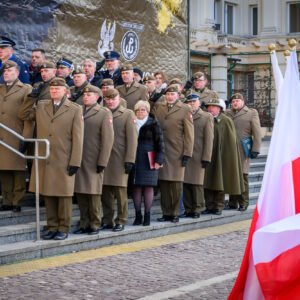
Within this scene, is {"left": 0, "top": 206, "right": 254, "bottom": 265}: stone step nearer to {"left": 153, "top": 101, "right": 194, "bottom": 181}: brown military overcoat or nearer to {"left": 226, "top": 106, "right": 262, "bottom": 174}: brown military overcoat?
{"left": 153, "top": 101, "right": 194, "bottom": 181}: brown military overcoat

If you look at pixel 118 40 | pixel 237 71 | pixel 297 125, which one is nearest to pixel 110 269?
pixel 297 125

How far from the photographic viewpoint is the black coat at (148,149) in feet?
34.9

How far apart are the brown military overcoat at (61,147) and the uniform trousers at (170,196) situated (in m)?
2.19

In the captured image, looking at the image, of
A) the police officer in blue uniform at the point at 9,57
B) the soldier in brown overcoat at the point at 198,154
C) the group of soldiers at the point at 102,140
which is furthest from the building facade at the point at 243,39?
the police officer in blue uniform at the point at 9,57

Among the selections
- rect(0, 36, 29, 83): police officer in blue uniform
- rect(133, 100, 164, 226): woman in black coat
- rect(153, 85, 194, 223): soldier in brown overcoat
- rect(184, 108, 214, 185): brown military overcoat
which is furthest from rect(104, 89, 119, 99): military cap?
rect(184, 108, 214, 185): brown military overcoat

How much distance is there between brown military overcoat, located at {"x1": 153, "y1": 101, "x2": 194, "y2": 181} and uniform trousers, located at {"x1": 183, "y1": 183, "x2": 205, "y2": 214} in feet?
1.78

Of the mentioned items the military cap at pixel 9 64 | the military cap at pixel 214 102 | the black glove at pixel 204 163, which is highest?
the military cap at pixel 9 64

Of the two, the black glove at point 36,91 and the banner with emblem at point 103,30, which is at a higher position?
the banner with emblem at point 103,30

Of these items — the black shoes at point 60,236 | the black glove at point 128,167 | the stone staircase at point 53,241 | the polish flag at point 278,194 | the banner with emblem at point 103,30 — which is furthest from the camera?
the banner with emblem at point 103,30

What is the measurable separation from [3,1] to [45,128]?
12.1 feet

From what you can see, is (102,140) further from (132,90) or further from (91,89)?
(132,90)

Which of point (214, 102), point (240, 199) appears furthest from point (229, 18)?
point (214, 102)

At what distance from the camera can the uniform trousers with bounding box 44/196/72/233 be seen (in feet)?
31.1

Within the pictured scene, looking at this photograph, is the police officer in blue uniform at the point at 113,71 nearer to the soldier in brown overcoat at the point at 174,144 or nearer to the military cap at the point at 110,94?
the soldier in brown overcoat at the point at 174,144
